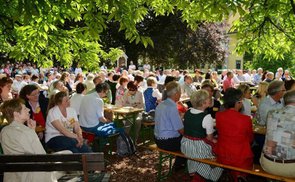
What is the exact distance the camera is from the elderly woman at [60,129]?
5.80 metres

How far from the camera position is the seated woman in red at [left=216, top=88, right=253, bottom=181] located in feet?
15.6

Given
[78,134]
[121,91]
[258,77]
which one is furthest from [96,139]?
[258,77]

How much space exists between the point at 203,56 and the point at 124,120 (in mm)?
26098

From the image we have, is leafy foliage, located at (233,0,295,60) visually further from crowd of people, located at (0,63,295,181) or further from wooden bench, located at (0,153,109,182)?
wooden bench, located at (0,153,109,182)

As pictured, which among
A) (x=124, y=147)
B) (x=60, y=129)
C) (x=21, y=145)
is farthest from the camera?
(x=124, y=147)

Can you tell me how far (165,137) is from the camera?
19.4ft

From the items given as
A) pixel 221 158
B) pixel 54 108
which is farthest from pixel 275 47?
pixel 54 108

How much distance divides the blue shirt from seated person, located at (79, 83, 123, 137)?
165 centimetres

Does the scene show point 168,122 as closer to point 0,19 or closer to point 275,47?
point 0,19

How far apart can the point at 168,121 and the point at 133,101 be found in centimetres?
344

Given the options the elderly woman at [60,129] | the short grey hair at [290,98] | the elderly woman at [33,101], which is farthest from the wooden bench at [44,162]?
the elderly woman at [33,101]

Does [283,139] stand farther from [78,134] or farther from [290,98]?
[78,134]

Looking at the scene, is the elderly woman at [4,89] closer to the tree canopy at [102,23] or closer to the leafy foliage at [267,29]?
the tree canopy at [102,23]

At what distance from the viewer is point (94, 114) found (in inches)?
283
